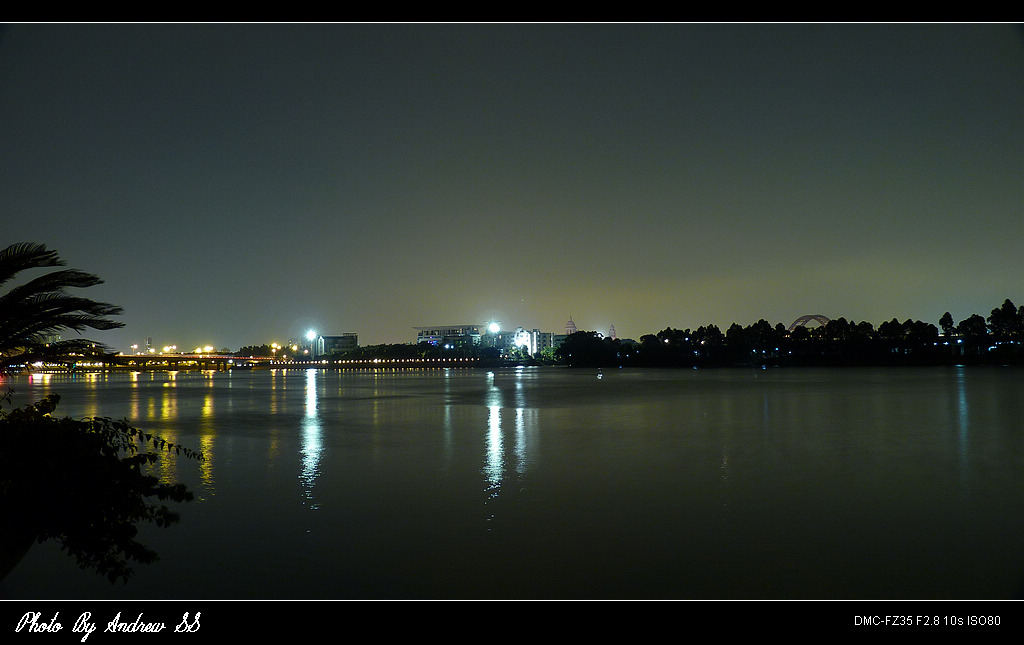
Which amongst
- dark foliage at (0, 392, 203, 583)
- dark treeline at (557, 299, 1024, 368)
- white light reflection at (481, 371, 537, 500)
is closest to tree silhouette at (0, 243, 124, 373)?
dark foliage at (0, 392, 203, 583)

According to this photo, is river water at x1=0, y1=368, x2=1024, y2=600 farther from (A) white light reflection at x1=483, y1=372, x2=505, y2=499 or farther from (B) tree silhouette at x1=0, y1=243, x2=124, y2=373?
(B) tree silhouette at x1=0, y1=243, x2=124, y2=373

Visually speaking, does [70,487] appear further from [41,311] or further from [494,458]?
[494,458]

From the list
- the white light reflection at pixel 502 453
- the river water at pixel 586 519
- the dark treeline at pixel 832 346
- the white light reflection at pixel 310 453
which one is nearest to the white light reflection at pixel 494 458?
the white light reflection at pixel 502 453

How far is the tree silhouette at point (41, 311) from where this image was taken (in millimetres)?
6758

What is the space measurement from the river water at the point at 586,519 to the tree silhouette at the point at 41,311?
232cm

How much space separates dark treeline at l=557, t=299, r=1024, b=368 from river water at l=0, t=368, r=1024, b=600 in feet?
422

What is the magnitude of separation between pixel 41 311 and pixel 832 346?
493 ft

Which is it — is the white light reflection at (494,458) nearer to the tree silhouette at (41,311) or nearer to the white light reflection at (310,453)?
the white light reflection at (310,453)

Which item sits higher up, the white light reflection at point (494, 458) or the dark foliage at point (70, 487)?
the dark foliage at point (70, 487)

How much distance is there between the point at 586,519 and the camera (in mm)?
9422

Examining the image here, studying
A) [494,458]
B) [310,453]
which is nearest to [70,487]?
[494,458]

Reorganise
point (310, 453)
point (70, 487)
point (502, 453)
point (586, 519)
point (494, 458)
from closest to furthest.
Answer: point (70, 487)
point (586, 519)
point (494, 458)
point (502, 453)
point (310, 453)

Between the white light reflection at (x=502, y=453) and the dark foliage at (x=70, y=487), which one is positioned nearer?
the dark foliage at (x=70, y=487)
